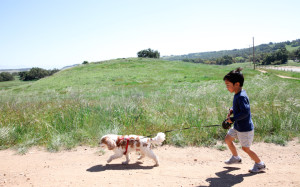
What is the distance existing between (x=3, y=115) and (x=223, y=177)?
7.47m

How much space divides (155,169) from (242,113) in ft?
6.62

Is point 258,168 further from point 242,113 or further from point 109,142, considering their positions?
point 109,142

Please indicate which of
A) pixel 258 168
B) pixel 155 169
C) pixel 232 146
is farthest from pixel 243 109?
pixel 155 169

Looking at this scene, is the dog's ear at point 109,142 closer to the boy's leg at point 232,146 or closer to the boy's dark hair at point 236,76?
the boy's leg at point 232,146

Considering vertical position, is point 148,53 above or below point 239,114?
above

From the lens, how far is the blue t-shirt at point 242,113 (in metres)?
3.95

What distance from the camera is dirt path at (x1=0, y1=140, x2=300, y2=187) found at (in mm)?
3928

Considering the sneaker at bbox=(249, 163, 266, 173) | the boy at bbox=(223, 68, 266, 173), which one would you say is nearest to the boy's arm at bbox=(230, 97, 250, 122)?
the boy at bbox=(223, 68, 266, 173)

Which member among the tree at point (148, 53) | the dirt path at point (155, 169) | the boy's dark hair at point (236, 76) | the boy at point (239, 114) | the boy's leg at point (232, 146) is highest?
the tree at point (148, 53)

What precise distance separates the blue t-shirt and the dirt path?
0.88 metres

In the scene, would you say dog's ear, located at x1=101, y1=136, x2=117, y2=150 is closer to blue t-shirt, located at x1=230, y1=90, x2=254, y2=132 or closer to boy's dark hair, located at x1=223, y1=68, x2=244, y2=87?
blue t-shirt, located at x1=230, y1=90, x2=254, y2=132

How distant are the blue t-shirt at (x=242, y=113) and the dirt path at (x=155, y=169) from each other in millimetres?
885

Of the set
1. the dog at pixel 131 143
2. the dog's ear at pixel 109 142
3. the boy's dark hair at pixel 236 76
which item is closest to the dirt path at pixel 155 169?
the dog at pixel 131 143

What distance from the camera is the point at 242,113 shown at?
155 inches
